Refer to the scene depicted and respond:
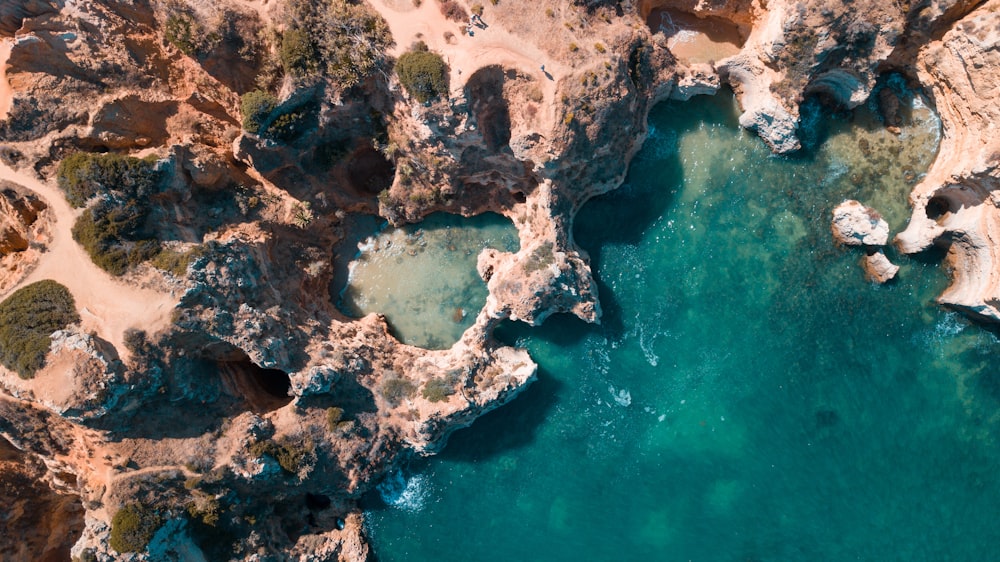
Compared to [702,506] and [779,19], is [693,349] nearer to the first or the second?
[702,506]

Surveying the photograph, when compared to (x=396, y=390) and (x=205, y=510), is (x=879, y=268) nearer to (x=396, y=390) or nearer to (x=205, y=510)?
(x=396, y=390)

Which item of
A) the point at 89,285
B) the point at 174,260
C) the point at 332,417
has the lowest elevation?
the point at 332,417

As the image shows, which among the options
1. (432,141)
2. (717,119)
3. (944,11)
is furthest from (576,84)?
(944,11)

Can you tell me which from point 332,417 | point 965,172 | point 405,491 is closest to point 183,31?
point 332,417

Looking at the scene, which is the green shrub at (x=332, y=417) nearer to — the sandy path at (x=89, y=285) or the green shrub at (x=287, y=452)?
the green shrub at (x=287, y=452)

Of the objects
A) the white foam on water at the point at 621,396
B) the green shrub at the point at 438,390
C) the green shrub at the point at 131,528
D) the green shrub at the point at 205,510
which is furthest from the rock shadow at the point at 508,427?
the green shrub at the point at 131,528

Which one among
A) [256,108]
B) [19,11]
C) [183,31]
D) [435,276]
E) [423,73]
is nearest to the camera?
[19,11]

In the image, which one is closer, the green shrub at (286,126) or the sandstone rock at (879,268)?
the green shrub at (286,126)
